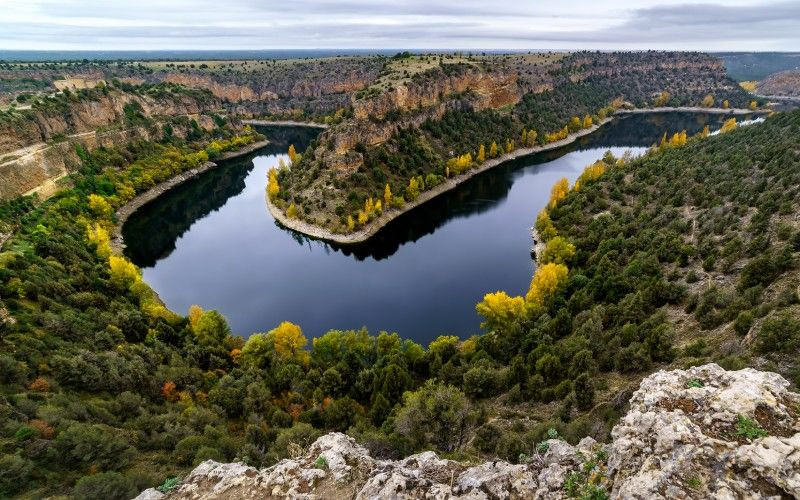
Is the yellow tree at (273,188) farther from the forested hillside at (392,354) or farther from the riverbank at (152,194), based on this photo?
the forested hillside at (392,354)

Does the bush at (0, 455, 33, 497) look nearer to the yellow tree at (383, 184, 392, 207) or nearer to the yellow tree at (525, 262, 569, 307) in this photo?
the yellow tree at (525, 262, 569, 307)

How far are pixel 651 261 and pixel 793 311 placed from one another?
804 inches

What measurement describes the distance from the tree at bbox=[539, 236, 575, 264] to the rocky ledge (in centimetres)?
4462

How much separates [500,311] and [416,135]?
267 feet

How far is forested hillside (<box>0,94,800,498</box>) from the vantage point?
25.0 meters

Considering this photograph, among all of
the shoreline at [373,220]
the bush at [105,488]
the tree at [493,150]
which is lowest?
the shoreline at [373,220]

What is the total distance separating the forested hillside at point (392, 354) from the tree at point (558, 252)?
1.17ft

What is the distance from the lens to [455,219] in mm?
92062

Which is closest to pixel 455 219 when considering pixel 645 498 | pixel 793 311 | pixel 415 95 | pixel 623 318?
pixel 415 95

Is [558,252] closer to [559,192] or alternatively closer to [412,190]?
[559,192]

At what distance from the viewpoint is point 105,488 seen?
20109 millimetres

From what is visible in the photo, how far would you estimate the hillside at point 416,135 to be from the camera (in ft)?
297

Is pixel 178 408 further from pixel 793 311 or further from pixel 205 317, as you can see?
pixel 793 311

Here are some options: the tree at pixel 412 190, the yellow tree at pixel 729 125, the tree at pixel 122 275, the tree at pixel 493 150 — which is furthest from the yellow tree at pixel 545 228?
the yellow tree at pixel 729 125
